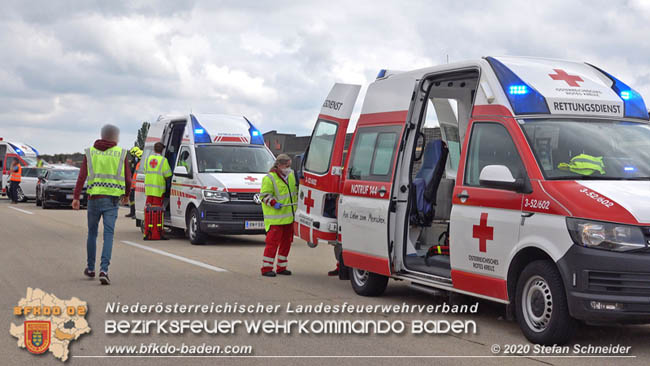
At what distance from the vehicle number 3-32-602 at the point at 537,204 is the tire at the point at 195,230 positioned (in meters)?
9.97

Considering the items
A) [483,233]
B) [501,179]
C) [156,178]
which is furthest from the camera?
[156,178]

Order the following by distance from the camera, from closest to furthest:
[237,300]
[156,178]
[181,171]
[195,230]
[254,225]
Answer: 1. [237,300]
2. [254,225]
3. [195,230]
4. [181,171]
5. [156,178]

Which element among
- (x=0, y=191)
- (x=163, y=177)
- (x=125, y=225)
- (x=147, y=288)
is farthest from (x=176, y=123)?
(x=0, y=191)

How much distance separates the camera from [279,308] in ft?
28.6

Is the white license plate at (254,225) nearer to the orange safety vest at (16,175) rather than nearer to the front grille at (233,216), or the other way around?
the front grille at (233,216)

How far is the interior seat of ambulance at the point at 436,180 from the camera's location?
9.19 metres

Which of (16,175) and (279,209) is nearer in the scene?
(279,209)

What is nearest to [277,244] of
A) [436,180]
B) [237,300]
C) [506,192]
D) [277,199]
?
[277,199]

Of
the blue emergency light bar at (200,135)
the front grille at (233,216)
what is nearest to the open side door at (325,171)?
the front grille at (233,216)

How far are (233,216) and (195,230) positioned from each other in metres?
0.88

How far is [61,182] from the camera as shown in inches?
1238

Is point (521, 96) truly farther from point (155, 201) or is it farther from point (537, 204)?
point (155, 201)

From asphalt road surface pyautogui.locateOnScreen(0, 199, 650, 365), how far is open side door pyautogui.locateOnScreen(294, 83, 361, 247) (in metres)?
0.75

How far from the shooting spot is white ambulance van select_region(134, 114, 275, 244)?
52.5 ft
